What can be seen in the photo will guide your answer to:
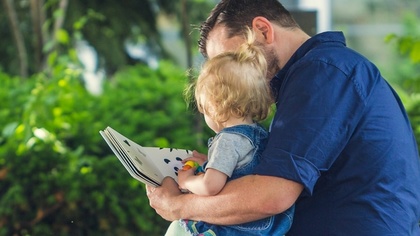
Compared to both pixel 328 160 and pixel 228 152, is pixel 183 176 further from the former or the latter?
pixel 328 160

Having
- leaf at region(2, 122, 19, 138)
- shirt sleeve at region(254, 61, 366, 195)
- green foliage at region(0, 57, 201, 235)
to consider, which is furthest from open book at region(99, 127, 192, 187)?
leaf at region(2, 122, 19, 138)

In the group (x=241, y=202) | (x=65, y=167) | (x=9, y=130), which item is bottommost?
(x=65, y=167)

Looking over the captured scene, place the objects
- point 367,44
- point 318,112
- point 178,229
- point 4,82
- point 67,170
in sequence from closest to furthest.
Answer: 1. point 318,112
2. point 178,229
3. point 67,170
4. point 4,82
5. point 367,44

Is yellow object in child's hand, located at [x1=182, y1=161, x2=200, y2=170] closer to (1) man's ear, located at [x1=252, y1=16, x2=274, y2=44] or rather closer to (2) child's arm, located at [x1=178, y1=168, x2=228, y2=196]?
(2) child's arm, located at [x1=178, y1=168, x2=228, y2=196]

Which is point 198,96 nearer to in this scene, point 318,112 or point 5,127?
point 318,112

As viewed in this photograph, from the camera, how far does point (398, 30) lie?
16781 mm

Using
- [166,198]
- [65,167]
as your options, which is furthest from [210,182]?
[65,167]

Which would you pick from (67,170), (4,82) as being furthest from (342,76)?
(4,82)

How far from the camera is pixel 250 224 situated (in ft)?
8.93

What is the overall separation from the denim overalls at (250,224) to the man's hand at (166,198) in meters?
0.08

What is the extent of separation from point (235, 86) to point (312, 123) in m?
0.24

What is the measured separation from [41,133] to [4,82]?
1.18 m

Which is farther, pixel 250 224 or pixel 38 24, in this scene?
pixel 38 24

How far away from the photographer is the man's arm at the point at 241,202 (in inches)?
103
